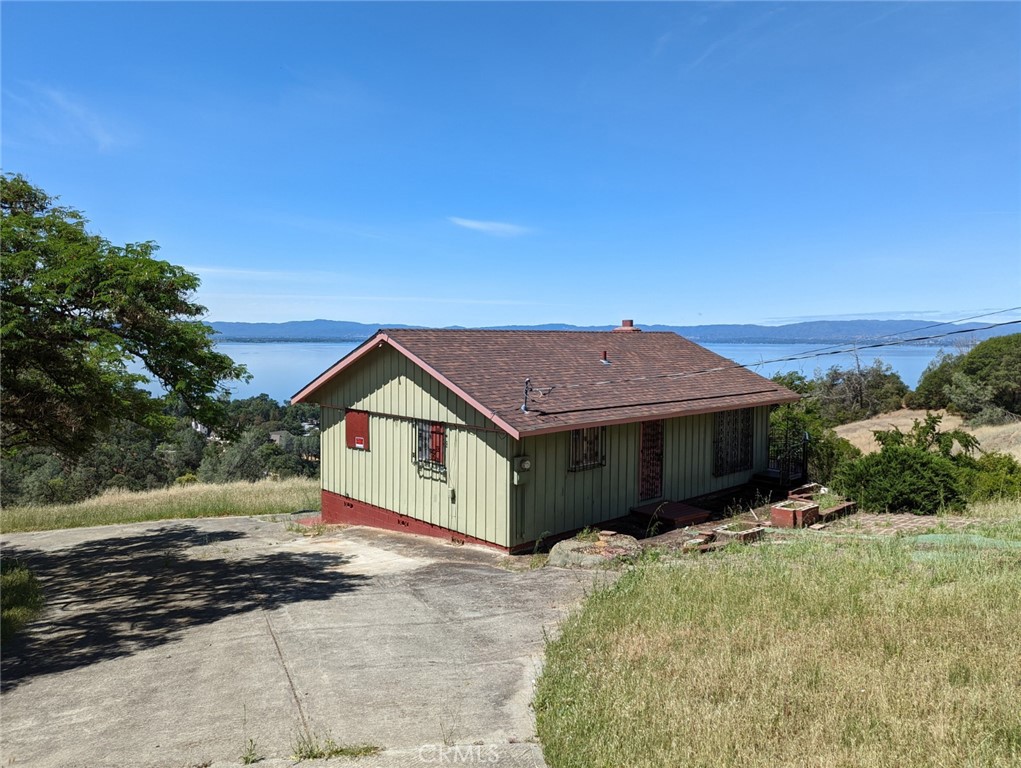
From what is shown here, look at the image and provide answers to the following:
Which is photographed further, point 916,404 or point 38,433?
point 916,404

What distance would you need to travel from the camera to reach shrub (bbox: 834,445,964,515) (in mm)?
15133

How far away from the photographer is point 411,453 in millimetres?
14172

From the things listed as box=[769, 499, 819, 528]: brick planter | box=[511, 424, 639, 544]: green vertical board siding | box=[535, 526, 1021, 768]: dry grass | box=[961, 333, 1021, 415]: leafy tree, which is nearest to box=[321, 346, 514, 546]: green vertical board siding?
box=[511, 424, 639, 544]: green vertical board siding

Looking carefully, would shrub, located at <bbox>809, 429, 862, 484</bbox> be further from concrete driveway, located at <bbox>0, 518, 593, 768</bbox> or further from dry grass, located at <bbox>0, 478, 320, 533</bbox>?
dry grass, located at <bbox>0, 478, 320, 533</bbox>

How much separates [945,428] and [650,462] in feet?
114

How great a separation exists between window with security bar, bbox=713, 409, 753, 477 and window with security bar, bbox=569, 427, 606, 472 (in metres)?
4.44

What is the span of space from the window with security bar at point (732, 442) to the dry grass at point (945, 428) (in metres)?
6.63

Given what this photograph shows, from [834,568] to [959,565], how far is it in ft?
5.23

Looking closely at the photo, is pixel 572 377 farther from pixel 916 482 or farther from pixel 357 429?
pixel 916 482

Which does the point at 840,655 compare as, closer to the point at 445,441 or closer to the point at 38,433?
the point at 445,441

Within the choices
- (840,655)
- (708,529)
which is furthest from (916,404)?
(840,655)

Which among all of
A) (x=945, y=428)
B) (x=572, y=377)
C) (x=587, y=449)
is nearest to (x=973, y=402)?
(x=945, y=428)

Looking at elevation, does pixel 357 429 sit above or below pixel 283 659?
above

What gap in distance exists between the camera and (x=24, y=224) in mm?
10828
